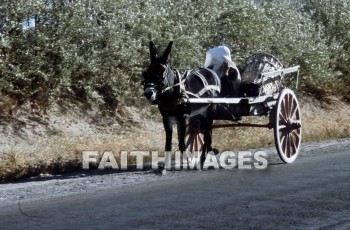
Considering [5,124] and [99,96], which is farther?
[99,96]

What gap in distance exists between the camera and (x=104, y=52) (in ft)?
57.2

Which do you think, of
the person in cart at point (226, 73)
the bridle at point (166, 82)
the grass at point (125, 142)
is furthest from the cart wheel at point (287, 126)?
the grass at point (125, 142)

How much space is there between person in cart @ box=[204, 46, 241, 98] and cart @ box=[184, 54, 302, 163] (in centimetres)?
18

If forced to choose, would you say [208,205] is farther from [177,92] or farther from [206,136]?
[206,136]

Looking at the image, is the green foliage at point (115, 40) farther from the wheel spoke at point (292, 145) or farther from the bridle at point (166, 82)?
the wheel spoke at point (292, 145)

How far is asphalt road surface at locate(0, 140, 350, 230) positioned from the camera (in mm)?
7438

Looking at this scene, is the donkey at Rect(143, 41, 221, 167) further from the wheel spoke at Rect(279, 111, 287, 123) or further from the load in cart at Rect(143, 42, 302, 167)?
the wheel spoke at Rect(279, 111, 287, 123)

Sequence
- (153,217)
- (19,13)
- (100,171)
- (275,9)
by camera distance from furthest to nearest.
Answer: (275,9)
(19,13)
(100,171)
(153,217)

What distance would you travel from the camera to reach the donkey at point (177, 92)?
11.0m

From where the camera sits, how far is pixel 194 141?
1326 centimetres

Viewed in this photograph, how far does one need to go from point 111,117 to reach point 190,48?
9.69 ft

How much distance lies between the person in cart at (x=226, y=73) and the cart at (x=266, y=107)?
182 millimetres

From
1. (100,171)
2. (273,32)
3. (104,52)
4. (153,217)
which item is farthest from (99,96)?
(153,217)

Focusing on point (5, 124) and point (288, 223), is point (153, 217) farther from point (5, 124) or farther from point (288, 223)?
point (5, 124)
